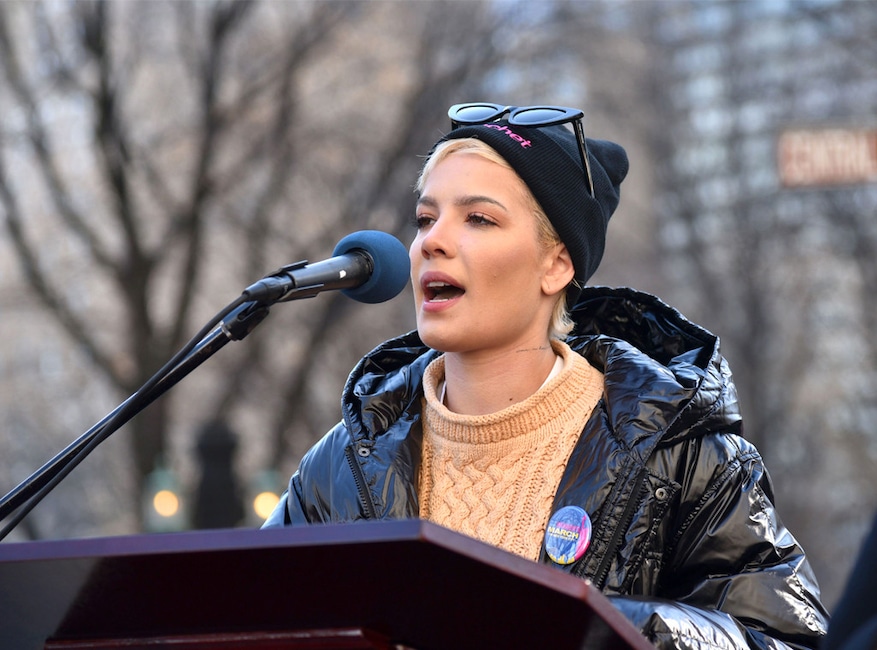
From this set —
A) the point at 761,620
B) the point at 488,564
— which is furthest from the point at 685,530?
the point at 488,564

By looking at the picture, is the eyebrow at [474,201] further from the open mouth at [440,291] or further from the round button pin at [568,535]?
the round button pin at [568,535]

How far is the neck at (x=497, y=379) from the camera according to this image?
3.58 m

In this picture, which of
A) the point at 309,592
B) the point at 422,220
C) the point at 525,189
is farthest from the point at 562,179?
the point at 309,592

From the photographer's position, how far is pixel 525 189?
139 inches

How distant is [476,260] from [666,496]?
28.9 inches

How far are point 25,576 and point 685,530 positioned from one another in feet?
5.13

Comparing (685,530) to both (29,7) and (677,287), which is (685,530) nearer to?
(29,7)

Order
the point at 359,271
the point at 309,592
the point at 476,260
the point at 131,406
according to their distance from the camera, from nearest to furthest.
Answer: the point at 309,592, the point at 131,406, the point at 359,271, the point at 476,260

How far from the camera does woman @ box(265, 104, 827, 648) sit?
313 centimetres

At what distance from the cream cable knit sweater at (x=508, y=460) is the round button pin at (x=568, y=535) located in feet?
0.49

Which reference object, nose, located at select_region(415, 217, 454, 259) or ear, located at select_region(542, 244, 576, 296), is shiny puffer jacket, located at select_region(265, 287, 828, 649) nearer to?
ear, located at select_region(542, 244, 576, 296)

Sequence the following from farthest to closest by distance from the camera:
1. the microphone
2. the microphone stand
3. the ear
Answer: the ear → the microphone → the microphone stand

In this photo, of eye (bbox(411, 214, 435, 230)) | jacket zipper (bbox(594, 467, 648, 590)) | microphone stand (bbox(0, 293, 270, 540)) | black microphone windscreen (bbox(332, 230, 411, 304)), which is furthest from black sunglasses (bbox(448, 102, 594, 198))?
microphone stand (bbox(0, 293, 270, 540))

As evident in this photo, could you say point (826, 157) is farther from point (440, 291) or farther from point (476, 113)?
point (440, 291)
